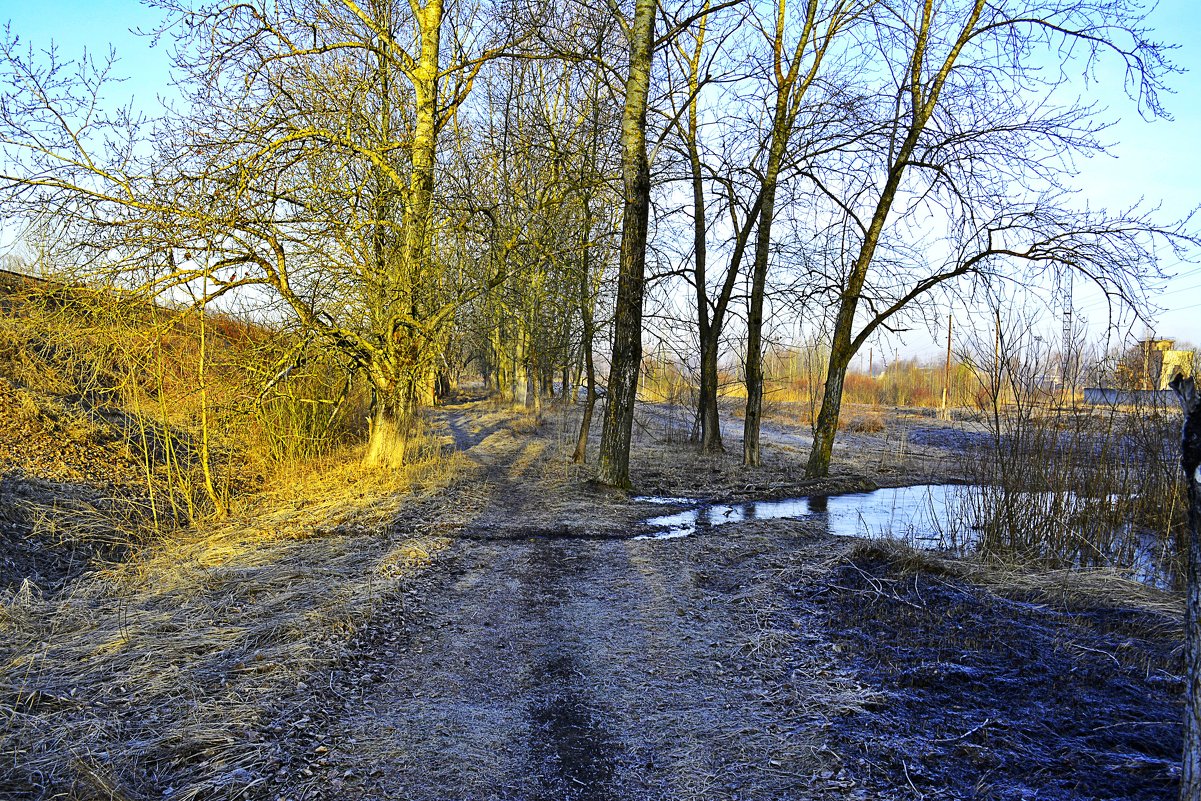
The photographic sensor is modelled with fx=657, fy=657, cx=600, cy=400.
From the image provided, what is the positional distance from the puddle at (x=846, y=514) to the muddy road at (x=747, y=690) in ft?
7.07

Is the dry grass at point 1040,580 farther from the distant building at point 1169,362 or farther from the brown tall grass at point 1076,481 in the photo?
the distant building at point 1169,362

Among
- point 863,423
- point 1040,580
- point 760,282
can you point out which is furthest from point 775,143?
point 863,423

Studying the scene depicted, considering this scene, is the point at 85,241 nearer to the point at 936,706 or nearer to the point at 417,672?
the point at 417,672

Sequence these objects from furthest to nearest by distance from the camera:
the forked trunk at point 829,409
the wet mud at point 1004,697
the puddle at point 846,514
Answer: the forked trunk at point 829,409 → the puddle at point 846,514 → the wet mud at point 1004,697

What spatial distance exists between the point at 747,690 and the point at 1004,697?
4.31ft

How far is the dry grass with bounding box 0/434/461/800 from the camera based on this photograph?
2.78 metres

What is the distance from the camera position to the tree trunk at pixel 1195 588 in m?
2.16

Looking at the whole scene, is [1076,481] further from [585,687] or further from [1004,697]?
[585,687]

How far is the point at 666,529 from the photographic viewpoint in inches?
320

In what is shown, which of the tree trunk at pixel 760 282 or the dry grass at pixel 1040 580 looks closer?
the dry grass at pixel 1040 580

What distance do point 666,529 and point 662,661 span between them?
3902mm

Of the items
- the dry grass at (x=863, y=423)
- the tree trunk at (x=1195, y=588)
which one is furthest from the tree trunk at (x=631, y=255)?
the dry grass at (x=863, y=423)

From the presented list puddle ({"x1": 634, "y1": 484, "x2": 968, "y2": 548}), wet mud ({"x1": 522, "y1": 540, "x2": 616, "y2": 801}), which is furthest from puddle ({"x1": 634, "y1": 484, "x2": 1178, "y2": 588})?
wet mud ({"x1": 522, "y1": 540, "x2": 616, "y2": 801})

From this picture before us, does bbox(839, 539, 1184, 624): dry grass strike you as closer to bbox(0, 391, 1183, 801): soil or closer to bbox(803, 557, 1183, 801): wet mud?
bbox(0, 391, 1183, 801): soil
